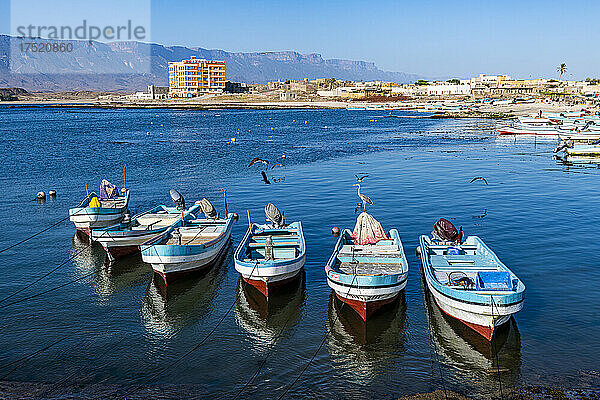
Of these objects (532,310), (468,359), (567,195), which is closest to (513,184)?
(567,195)

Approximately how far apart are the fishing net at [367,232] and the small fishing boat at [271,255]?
2232mm

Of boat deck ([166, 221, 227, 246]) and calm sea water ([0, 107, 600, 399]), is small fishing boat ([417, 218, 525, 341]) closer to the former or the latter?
calm sea water ([0, 107, 600, 399])

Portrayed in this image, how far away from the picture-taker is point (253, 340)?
1630cm

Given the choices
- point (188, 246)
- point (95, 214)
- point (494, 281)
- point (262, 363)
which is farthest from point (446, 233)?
point (95, 214)

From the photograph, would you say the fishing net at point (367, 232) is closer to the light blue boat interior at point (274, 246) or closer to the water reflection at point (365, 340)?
the light blue boat interior at point (274, 246)

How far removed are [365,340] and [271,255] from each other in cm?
516

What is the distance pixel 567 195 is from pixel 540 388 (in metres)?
26.6

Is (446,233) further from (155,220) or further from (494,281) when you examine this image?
(155,220)

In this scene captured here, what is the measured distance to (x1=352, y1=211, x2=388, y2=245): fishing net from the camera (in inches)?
826

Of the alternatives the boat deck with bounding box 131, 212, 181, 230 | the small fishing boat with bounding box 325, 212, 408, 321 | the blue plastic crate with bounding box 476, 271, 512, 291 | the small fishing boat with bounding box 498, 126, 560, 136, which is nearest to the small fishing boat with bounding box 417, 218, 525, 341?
the blue plastic crate with bounding box 476, 271, 512, 291

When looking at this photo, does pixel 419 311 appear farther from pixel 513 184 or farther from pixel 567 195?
pixel 513 184

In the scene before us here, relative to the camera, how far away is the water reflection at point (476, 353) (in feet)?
45.6

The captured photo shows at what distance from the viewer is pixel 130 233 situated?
22.7 metres

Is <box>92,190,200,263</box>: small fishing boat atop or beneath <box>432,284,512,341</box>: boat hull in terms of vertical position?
atop
